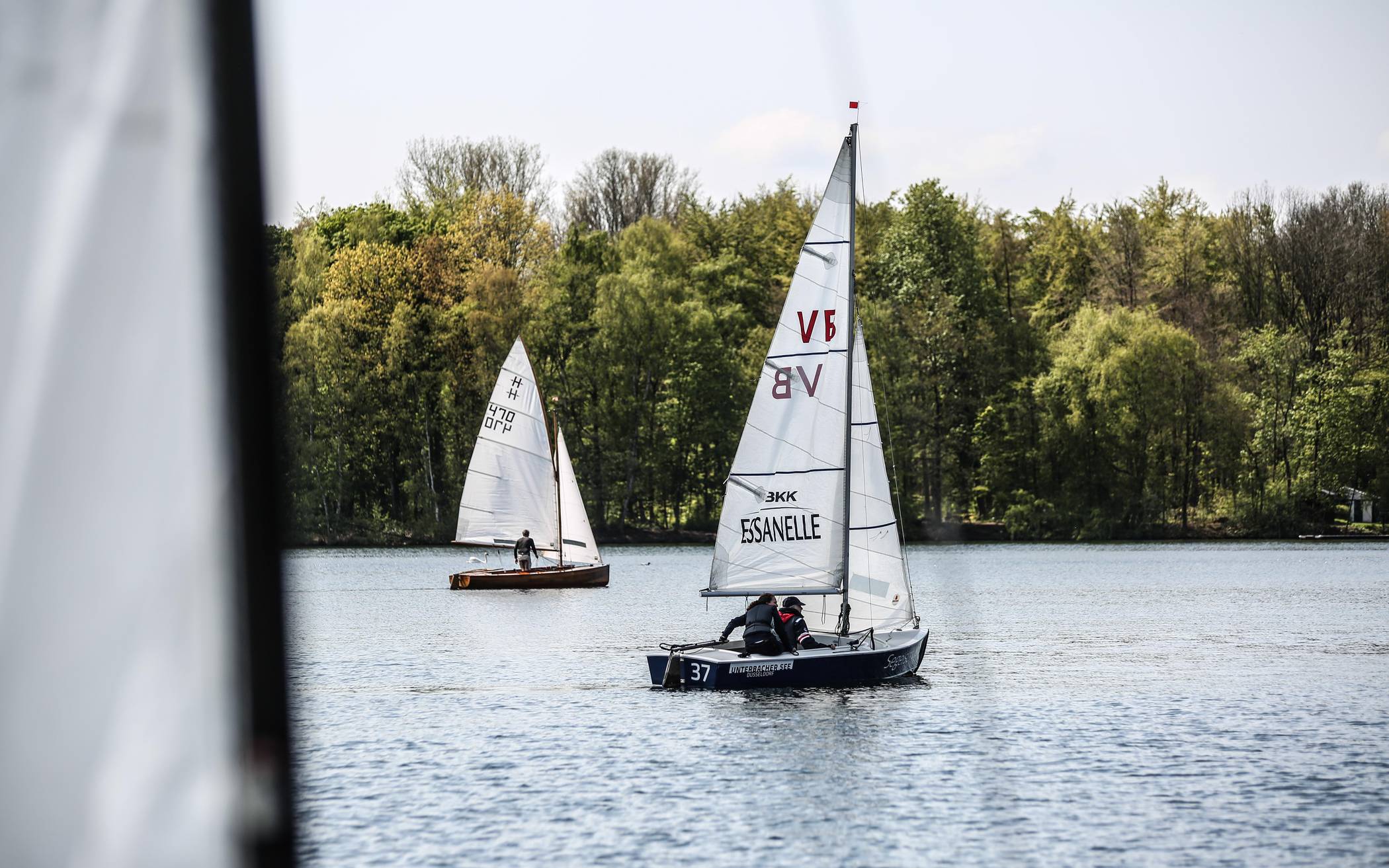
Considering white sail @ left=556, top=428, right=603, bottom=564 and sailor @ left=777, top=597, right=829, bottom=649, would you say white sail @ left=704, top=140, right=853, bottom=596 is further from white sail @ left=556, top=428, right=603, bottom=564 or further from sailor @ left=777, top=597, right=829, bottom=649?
white sail @ left=556, top=428, right=603, bottom=564

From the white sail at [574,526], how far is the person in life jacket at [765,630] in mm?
31027

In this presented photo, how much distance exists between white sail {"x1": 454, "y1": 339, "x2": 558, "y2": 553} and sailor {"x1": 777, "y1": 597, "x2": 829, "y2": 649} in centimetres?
2953

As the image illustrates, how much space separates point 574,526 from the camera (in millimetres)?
59062

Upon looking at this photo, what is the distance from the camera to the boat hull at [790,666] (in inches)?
1045

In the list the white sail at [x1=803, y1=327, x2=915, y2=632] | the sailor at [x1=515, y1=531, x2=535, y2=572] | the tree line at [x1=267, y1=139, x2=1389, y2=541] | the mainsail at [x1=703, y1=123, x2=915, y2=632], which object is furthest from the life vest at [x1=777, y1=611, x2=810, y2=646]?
the tree line at [x1=267, y1=139, x2=1389, y2=541]

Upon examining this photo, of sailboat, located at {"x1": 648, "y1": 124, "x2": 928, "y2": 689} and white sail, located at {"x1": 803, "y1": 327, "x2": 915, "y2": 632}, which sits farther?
white sail, located at {"x1": 803, "y1": 327, "x2": 915, "y2": 632}

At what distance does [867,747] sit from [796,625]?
4.02m

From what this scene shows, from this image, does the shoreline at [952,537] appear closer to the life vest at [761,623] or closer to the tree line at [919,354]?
the tree line at [919,354]

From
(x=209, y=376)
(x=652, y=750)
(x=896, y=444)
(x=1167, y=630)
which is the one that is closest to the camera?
(x=209, y=376)

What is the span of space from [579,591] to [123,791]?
6120 cm

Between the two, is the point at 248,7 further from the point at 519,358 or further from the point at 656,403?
the point at 656,403

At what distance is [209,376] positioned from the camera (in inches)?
78.9

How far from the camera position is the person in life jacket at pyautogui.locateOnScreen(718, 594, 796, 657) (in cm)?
2656

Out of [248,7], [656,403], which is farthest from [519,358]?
[248,7]
